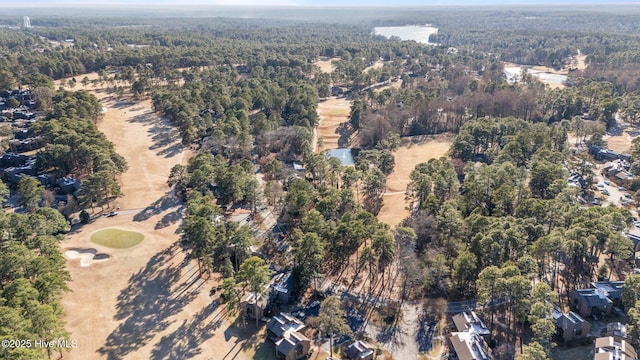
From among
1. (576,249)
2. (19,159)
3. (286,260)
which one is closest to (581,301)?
(576,249)

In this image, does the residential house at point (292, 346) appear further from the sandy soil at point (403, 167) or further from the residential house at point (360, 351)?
the sandy soil at point (403, 167)

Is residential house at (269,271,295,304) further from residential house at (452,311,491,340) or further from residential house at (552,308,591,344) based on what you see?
residential house at (552,308,591,344)

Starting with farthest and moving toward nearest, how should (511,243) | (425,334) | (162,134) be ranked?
(162,134), (511,243), (425,334)

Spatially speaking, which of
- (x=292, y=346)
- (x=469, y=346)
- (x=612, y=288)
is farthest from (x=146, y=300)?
(x=612, y=288)

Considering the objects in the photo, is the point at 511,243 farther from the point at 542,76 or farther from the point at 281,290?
the point at 542,76

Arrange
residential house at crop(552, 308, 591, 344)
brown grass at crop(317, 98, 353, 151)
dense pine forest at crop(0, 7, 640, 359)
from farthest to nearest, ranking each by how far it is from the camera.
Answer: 1. brown grass at crop(317, 98, 353, 151)
2. dense pine forest at crop(0, 7, 640, 359)
3. residential house at crop(552, 308, 591, 344)

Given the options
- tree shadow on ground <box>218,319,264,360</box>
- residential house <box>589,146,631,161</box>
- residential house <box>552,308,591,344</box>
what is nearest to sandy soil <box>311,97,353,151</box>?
residential house <box>589,146,631,161</box>

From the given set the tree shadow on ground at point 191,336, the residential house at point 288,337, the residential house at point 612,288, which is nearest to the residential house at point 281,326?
the residential house at point 288,337

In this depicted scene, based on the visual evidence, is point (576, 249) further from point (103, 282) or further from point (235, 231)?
point (103, 282)
